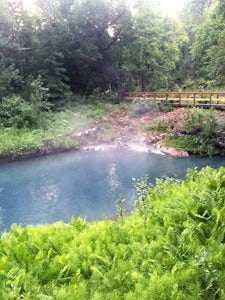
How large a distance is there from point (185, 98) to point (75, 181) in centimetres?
1098

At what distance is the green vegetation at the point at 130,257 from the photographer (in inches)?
140

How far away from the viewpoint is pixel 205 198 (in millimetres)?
5449

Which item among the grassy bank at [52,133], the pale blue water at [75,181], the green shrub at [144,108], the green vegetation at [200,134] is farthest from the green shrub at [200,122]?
the grassy bank at [52,133]

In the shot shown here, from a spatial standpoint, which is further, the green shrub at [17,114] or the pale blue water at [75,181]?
the green shrub at [17,114]

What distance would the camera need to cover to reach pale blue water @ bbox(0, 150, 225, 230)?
981 centimetres

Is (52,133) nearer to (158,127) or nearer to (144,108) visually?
(158,127)

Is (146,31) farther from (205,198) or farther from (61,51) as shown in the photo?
(205,198)

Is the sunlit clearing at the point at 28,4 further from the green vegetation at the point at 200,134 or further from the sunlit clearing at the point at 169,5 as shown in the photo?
the green vegetation at the point at 200,134

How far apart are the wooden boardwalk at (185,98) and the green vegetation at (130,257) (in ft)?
43.4

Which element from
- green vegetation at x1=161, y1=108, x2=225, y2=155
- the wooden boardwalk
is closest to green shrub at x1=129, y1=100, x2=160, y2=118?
the wooden boardwalk

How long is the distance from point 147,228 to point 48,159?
11121 mm

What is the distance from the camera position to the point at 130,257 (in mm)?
4355

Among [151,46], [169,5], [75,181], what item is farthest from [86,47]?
[75,181]

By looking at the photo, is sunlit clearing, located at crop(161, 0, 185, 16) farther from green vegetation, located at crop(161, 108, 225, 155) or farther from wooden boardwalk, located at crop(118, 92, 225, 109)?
green vegetation, located at crop(161, 108, 225, 155)
